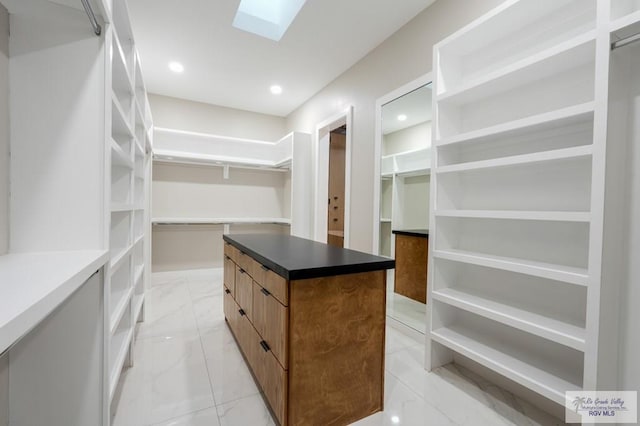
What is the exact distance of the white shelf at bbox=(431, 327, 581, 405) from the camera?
1.33m

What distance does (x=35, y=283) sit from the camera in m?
0.69

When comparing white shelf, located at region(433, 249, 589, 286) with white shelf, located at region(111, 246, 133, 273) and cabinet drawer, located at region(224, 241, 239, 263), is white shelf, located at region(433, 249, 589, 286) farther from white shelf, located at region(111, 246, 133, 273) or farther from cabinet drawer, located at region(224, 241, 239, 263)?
white shelf, located at region(111, 246, 133, 273)

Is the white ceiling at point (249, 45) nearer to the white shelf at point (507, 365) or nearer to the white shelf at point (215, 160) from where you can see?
the white shelf at point (215, 160)

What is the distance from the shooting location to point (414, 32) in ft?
7.92

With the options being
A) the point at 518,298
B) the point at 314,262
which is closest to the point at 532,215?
the point at 518,298

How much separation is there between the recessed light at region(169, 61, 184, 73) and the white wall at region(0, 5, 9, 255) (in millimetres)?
2547

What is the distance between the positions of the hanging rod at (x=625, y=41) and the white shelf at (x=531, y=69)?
7 cm

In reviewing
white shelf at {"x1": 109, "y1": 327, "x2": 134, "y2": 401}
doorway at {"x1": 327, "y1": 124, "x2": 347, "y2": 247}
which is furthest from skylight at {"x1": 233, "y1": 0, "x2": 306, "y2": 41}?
white shelf at {"x1": 109, "y1": 327, "x2": 134, "y2": 401}

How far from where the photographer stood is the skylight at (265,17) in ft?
8.48

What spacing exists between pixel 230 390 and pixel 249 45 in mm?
3077

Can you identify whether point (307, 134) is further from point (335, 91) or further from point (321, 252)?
point (321, 252)

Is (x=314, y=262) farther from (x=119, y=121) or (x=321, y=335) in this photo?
(x=119, y=121)

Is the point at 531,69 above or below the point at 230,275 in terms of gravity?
above

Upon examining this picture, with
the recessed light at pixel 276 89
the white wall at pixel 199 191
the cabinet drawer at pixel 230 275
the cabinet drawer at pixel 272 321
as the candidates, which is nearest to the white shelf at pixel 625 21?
the cabinet drawer at pixel 272 321
